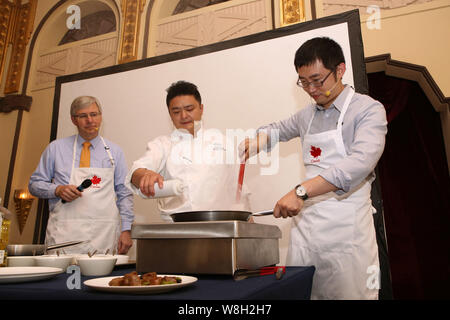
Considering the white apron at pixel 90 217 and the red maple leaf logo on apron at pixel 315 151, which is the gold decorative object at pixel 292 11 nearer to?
the red maple leaf logo on apron at pixel 315 151

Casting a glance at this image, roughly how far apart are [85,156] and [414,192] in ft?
8.76

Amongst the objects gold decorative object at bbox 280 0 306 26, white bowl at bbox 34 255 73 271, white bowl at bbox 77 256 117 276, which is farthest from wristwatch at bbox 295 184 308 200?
gold decorative object at bbox 280 0 306 26

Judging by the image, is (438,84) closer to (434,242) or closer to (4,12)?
(434,242)

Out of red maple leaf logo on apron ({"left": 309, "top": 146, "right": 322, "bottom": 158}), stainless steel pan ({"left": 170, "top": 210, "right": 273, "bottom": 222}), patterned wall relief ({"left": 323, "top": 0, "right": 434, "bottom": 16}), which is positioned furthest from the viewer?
patterned wall relief ({"left": 323, "top": 0, "right": 434, "bottom": 16})

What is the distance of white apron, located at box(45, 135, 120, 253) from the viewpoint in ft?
6.70

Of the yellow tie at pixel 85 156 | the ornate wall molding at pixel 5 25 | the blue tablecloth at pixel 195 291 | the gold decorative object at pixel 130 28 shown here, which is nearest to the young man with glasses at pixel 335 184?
the blue tablecloth at pixel 195 291

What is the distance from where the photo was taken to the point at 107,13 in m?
3.58

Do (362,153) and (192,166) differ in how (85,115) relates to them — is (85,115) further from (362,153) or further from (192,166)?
(362,153)

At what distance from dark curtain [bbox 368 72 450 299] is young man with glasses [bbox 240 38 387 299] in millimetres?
1612

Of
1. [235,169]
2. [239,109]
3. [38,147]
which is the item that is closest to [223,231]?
[235,169]

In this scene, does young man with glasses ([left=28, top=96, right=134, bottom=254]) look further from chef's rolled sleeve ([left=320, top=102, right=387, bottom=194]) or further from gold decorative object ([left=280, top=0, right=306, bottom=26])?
gold decorative object ([left=280, top=0, right=306, bottom=26])

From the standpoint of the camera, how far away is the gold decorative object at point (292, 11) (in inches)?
104

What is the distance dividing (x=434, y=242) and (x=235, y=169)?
1980mm

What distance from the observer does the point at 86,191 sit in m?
2.10
